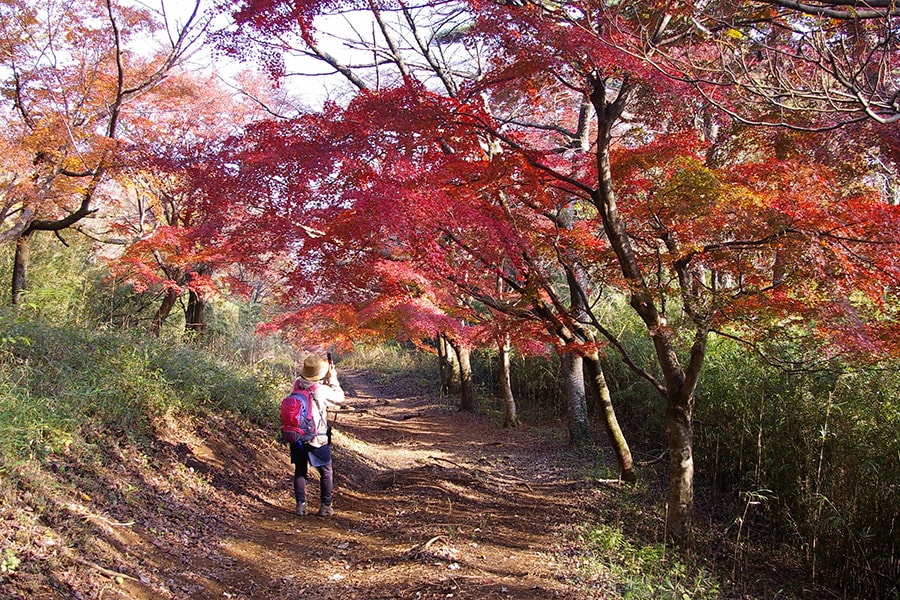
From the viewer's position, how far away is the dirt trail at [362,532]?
12.0 feet

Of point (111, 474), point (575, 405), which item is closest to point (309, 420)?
point (111, 474)

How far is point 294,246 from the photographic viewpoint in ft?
22.1

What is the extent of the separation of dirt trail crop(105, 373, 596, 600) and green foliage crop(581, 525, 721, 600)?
274mm

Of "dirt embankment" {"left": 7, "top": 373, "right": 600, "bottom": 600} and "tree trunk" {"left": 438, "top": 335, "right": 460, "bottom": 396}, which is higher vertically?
"tree trunk" {"left": 438, "top": 335, "right": 460, "bottom": 396}

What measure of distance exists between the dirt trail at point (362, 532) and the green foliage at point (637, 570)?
274mm

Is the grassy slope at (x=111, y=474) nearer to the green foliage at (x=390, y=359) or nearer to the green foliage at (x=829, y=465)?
the green foliage at (x=829, y=465)

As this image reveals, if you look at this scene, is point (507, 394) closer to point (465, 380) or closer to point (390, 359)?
point (465, 380)

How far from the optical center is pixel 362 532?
16.3ft

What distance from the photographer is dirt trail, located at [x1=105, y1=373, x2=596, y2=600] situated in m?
3.66

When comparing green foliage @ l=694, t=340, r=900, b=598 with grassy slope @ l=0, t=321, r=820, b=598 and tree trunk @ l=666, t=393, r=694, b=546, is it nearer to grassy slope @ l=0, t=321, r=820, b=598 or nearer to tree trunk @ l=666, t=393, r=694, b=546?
tree trunk @ l=666, t=393, r=694, b=546

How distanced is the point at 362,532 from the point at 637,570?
2.27m

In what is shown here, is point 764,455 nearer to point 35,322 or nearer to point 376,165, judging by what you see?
point 376,165

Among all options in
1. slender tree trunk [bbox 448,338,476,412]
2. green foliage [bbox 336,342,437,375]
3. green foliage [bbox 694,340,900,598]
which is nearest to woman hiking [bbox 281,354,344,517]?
green foliage [bbox 694,340,900,598]

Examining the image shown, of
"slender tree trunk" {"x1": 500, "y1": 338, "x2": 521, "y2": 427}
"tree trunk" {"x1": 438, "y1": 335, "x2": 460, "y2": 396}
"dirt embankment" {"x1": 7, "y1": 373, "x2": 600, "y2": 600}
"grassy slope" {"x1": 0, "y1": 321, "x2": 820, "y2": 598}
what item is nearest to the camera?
"grassy slope" {"x1": 0, "y1": 321, "x2": 820, "y2": 598}
